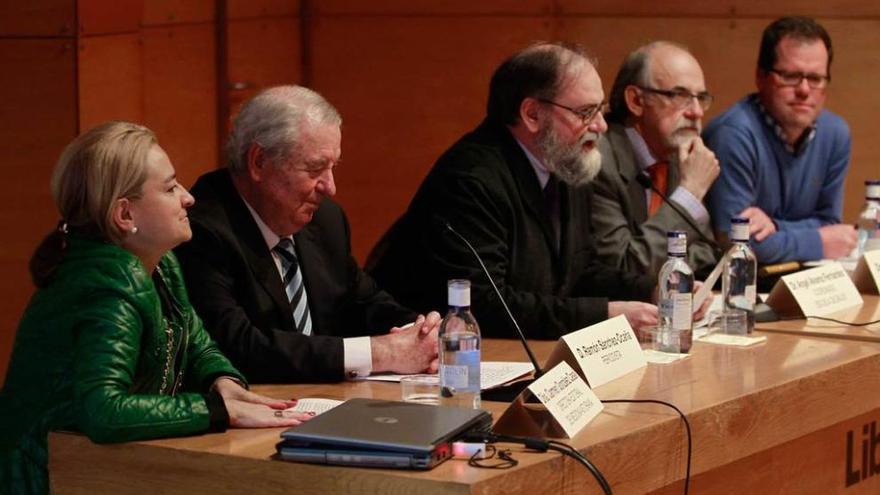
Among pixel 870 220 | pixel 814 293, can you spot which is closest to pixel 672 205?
pixel 814 293

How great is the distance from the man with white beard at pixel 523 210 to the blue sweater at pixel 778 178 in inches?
34.3

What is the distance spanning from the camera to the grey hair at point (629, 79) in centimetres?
411

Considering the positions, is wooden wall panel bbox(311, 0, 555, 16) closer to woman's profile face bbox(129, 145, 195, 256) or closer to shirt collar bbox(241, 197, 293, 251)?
shirt collar bbox(241, 197, 293, 251)

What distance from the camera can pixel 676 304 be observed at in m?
2.90

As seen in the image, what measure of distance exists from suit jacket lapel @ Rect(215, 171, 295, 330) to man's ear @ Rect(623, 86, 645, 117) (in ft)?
5.29

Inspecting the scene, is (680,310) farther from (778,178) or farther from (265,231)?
(778,178)

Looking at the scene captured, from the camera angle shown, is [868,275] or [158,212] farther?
[868,275]

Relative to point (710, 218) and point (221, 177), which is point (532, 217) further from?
point (710, 218)

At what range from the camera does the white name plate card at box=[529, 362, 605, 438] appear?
217cm

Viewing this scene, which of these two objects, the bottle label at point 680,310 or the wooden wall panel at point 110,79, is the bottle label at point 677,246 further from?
the wooden wall panel at point 110,79

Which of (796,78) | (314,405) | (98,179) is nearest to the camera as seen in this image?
(98,179)

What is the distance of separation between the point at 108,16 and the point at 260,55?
1079mm

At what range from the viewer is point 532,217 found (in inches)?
135

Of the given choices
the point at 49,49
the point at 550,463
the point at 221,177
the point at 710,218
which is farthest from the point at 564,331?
the point at 49,49
